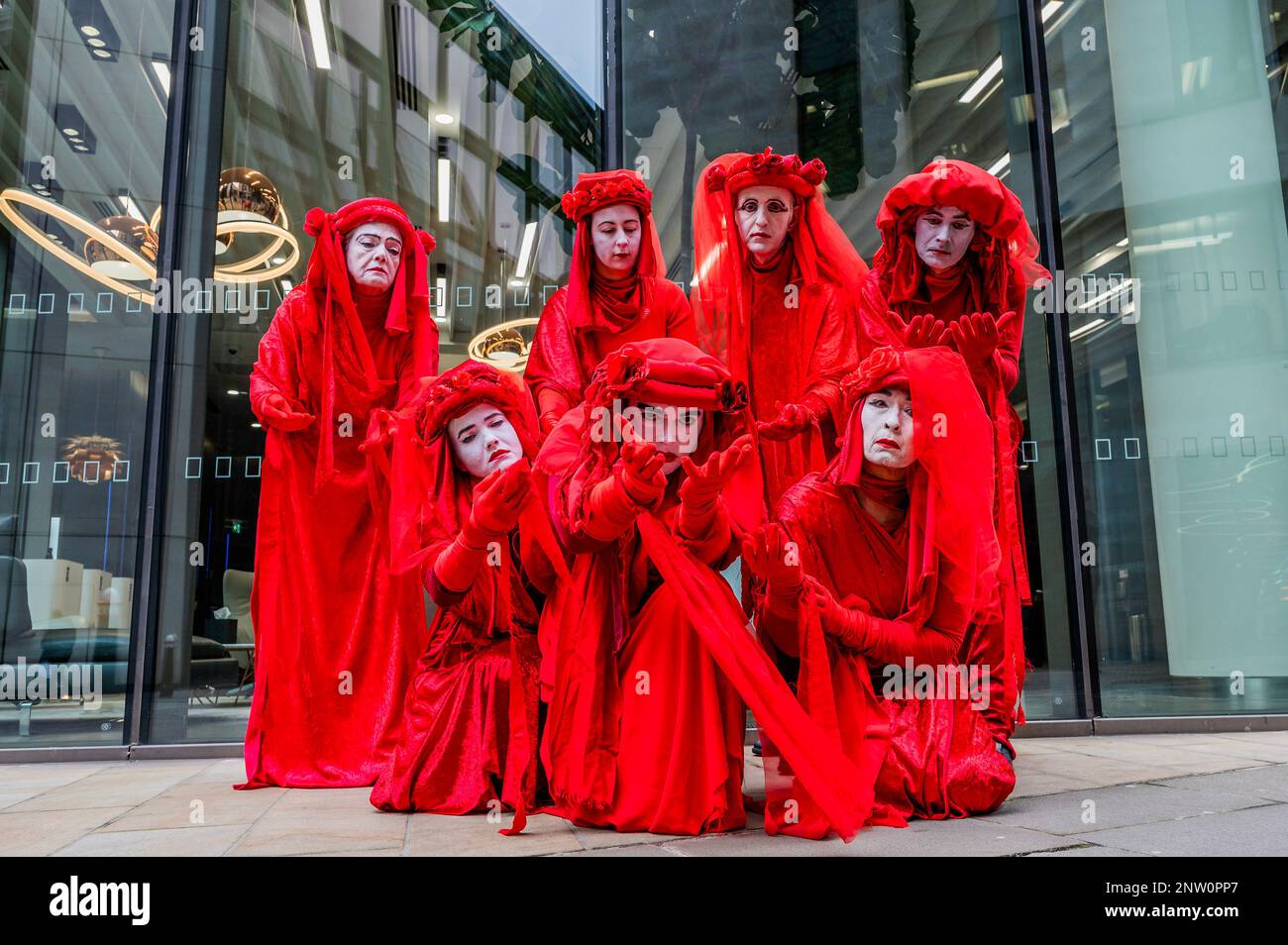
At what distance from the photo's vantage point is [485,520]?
A: 7.86 feet

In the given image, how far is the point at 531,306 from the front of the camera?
510cm

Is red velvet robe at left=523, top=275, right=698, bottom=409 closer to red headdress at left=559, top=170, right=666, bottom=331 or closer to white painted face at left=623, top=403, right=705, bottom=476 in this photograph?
red headdress at left=559, top=170, right=666, bottom=331

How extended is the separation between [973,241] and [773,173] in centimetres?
68

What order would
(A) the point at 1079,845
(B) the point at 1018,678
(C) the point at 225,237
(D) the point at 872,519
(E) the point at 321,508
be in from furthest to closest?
1. (C) the point at 225,237
2. (E) the point at 321,508
3. (B) the point at 1018,678
4. (D) the point at 872,519
5. (A) the point at 1079,845

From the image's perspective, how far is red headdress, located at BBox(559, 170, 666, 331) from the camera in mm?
3156

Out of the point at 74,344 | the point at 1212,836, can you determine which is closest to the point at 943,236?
the point at 1212,836

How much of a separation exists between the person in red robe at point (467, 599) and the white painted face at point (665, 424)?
383 mm

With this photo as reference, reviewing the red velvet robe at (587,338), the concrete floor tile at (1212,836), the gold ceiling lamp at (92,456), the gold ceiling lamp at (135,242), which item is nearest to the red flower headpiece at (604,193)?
the red velvet robe at (587,338)

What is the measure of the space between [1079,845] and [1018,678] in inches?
41.7

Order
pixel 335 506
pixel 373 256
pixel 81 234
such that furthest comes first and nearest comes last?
pixel 81 234 → pixel 335 506 → pixel 373 256

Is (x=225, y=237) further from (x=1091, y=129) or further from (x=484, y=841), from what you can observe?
(x=1091, y=129)

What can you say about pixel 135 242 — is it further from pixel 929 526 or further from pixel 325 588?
pixel 929 526

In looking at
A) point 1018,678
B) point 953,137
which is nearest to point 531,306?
point 953,137

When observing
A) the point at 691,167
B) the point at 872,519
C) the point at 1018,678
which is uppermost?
the point at 691,167
